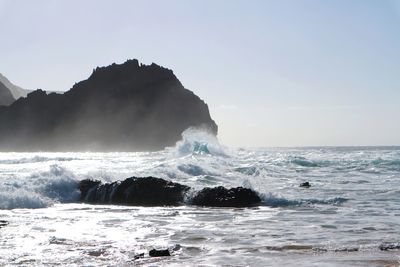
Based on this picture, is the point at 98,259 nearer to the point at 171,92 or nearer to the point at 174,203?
the point at 174,203

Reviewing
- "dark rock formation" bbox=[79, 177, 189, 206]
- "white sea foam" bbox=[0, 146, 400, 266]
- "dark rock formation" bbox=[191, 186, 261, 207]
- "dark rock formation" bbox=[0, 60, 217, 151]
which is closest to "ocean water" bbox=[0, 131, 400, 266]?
"white sea foam" bbox=[0, 146, 400, 266]

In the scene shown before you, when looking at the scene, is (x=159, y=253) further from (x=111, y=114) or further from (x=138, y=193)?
(x=111, y=114)

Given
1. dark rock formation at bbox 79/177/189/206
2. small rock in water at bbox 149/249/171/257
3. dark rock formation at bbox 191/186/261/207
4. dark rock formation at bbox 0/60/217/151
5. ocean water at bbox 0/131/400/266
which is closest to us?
ocean water at bbox 0/131/400/266

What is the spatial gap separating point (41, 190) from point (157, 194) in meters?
5.08

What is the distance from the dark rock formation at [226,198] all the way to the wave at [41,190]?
5537mm

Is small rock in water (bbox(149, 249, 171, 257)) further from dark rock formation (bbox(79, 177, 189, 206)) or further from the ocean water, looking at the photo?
dark rock formation (bbox(79, 177, 189, 206))

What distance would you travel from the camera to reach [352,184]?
26.1 m

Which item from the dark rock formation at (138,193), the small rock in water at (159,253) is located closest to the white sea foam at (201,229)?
the small rock in water at (159,253)

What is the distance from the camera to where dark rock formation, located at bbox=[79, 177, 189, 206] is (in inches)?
765

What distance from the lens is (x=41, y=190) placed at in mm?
20797

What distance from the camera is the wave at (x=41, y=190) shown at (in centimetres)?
1848

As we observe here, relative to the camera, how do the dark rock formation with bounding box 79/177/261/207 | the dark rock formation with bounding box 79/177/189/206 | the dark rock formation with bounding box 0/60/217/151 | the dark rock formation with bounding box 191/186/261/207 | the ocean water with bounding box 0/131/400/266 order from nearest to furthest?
1. the ocean water with bounding box 0/131/400/266
2. the dark rock formation with bounding box 191/186/261/207
3. the dark rock formation with bounding box 79/177/261/207
4. the dark rock formation with bounding box 79/177/189/206
5. the dark rock formation with bounding box 0/60/217/151

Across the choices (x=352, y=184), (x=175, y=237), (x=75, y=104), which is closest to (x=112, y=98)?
(x=75, y=104)

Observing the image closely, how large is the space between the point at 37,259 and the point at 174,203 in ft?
33.2
